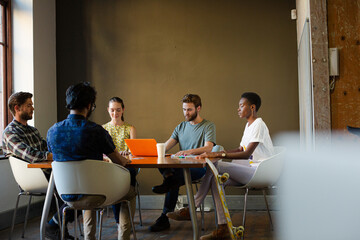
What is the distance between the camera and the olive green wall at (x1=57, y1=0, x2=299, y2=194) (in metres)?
5.08

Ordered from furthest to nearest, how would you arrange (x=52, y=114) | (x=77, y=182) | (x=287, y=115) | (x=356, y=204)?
(x=52, y=114)
(x=287, y=115)
(x=77, y=182)
(x=356, y=204)

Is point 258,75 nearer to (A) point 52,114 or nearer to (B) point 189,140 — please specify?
(B) point 189,140

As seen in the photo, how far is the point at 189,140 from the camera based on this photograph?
4.29 meters

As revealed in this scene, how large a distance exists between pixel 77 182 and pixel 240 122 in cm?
290

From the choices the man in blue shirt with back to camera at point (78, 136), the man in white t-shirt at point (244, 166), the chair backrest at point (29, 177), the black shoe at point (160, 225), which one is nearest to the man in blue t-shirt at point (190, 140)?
the black shoe at point (160, 225)

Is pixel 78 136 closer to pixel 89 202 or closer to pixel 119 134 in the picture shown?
pixel 89 202

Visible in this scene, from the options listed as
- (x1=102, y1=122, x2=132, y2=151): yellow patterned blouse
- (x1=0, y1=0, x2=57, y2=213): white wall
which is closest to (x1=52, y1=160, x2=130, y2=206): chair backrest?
(x1=102, y1=122, x2=132, y2=151): yellow patterned blouse

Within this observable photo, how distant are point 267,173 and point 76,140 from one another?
1754 millimetres

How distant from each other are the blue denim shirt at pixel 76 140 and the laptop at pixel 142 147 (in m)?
0.87

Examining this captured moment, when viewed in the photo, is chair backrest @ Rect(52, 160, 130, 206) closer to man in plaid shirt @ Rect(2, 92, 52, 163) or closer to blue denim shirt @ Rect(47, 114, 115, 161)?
blue denim shirt @ Rect(47, 114, 115, 161)

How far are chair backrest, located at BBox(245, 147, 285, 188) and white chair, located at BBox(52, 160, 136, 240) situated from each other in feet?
4.37

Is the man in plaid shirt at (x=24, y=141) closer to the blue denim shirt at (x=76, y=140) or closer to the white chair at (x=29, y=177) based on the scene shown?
the white chair at (x=29, y=177)

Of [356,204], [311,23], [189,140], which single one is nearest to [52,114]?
[189,140]

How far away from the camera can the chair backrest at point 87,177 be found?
102 inches
